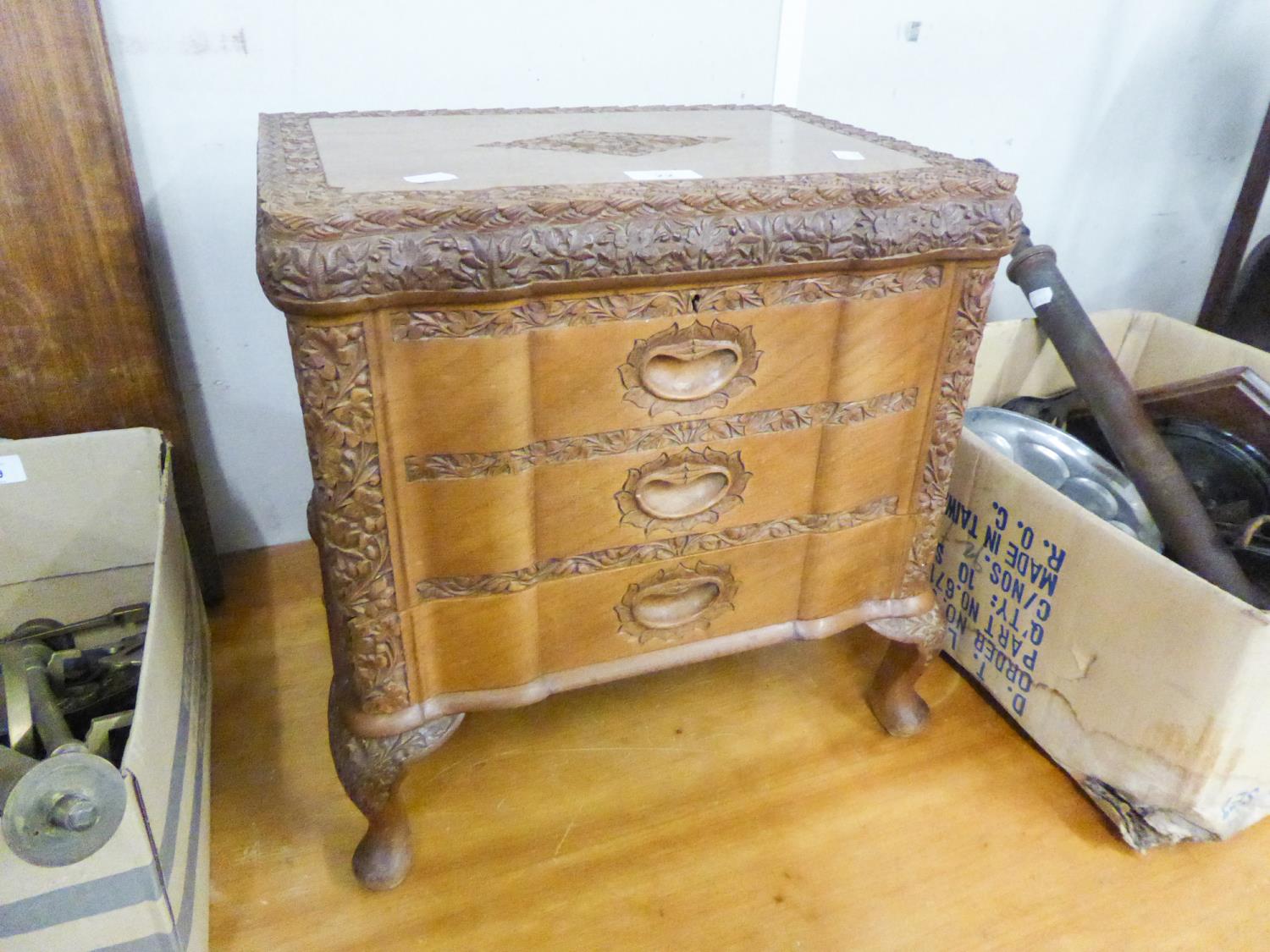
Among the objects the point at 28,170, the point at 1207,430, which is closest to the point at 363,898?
the point at 28,170

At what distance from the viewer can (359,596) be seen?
0.76 metres

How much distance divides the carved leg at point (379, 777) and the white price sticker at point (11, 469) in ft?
1.61

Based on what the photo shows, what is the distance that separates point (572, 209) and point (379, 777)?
0.55m

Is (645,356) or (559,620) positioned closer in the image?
(645,356)

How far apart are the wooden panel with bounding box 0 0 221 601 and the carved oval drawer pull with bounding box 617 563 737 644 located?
68 centimetres

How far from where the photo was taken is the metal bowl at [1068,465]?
1.18 m

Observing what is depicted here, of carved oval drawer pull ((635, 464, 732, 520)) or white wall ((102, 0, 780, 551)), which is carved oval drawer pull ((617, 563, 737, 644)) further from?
white wall ((102, 0, 780, 551))

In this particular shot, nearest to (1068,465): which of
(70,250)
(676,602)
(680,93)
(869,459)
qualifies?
(869,459)

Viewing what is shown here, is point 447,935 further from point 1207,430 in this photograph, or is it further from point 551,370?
point 1207,430

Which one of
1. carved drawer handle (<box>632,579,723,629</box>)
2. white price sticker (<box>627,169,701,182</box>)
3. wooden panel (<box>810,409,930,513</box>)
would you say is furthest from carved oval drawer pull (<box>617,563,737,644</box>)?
white price sticker (<box>627,169,701,182</box>)

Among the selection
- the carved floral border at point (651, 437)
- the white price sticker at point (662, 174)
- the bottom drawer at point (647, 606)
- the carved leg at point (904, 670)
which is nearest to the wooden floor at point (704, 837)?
the carved leg at point (904, 670)

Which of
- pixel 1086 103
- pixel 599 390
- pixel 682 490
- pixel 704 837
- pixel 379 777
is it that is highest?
pixel 1086 103

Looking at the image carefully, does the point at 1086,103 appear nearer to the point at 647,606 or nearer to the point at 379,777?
the point at 647,606

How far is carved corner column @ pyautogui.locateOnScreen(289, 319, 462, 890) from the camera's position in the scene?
670 mm
